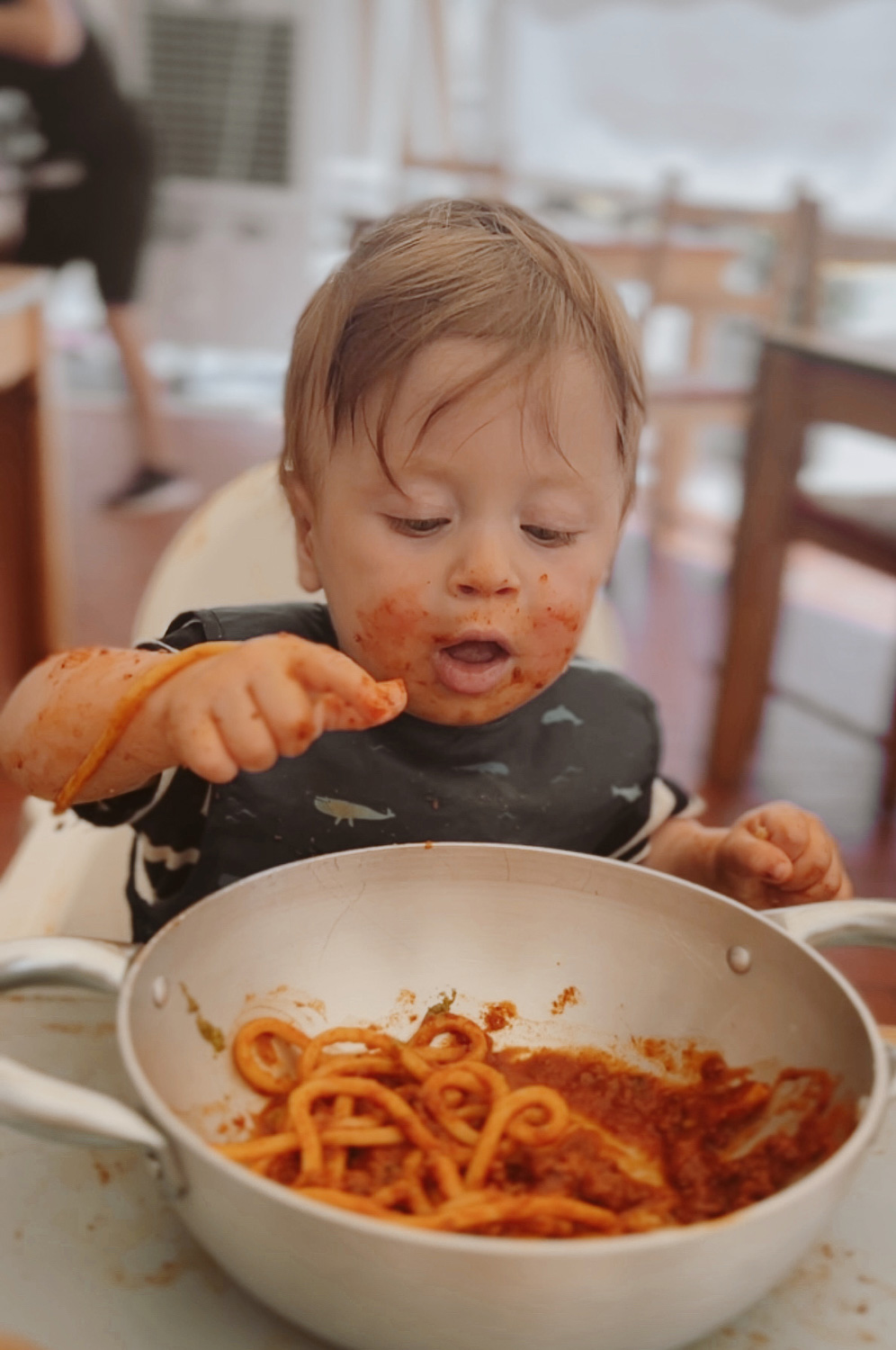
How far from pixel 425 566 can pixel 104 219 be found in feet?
9.31

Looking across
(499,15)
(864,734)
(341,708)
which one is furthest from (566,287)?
(499,15)

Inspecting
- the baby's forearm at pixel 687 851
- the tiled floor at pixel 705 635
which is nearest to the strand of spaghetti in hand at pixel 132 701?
the baby's forearm at pixel 687 851

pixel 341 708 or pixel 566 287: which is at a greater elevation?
pixel 566 287

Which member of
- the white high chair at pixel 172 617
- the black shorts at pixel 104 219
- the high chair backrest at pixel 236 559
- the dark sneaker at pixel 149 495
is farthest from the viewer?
the dark sneaker at pixel 149 495

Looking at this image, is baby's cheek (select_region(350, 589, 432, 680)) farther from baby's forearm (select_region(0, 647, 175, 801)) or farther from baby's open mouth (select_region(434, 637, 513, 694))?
baby's forearm (select_region(0, 647, 175, 801))

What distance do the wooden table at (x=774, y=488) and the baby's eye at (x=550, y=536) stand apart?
1.30 meters

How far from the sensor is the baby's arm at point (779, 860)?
2.17ft

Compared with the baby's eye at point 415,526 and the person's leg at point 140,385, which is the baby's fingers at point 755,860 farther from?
the person's leg at point 140,385

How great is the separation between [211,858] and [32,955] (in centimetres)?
32

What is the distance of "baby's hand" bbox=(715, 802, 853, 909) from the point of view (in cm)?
66

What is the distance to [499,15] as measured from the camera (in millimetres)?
4910

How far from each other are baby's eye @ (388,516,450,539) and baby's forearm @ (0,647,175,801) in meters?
0.14

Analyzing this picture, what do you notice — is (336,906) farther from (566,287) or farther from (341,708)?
(566,287)

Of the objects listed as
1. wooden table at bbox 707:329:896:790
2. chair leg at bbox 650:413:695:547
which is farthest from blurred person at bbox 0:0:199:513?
wooden table at bbox 707:329:896:790
